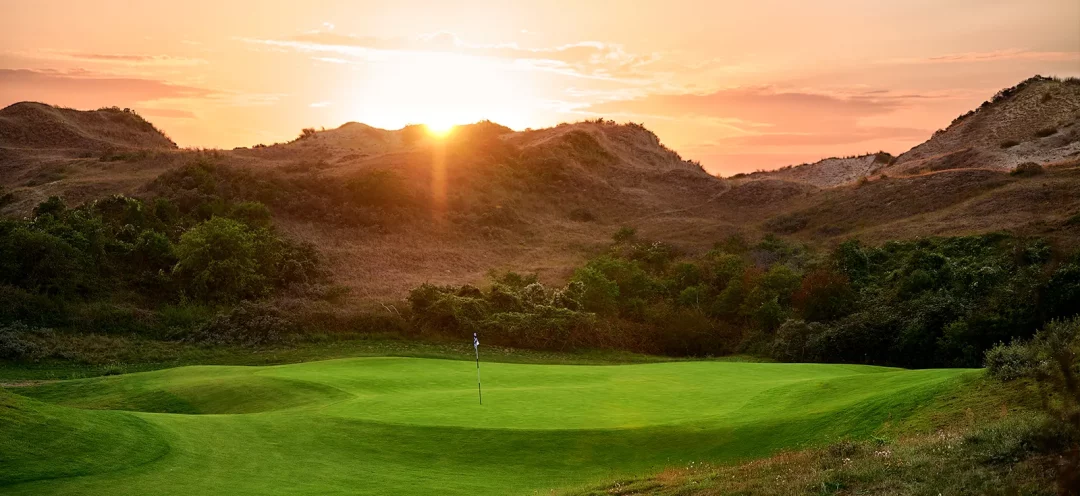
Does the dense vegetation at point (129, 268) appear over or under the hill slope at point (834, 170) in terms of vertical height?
under

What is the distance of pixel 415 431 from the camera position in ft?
61.8

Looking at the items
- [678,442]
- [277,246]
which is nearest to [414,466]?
[678,442]

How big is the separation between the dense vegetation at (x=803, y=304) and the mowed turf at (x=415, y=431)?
39.2ft

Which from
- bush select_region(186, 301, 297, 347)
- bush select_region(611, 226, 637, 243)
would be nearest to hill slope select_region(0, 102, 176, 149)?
bush select_region(611, 226, 637, 243)

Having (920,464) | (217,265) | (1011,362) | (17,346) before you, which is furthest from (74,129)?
(920,464)

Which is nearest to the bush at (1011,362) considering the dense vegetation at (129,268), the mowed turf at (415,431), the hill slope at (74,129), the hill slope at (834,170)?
the mowed turf at (415,431)

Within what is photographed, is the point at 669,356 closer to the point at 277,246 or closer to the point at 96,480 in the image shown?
the point at 277,246

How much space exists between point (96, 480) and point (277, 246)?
35.3 m

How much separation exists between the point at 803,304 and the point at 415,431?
27.1 metres

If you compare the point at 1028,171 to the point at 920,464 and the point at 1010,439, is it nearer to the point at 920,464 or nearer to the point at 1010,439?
the point at 1010,439

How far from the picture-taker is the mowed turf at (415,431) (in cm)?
1529

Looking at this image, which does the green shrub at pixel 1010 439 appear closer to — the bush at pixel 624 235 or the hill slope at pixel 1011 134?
the bush at pixel 624 235

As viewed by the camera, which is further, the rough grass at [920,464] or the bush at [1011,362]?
the bush at [1011,362]

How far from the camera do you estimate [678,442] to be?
Result: 1834cm
